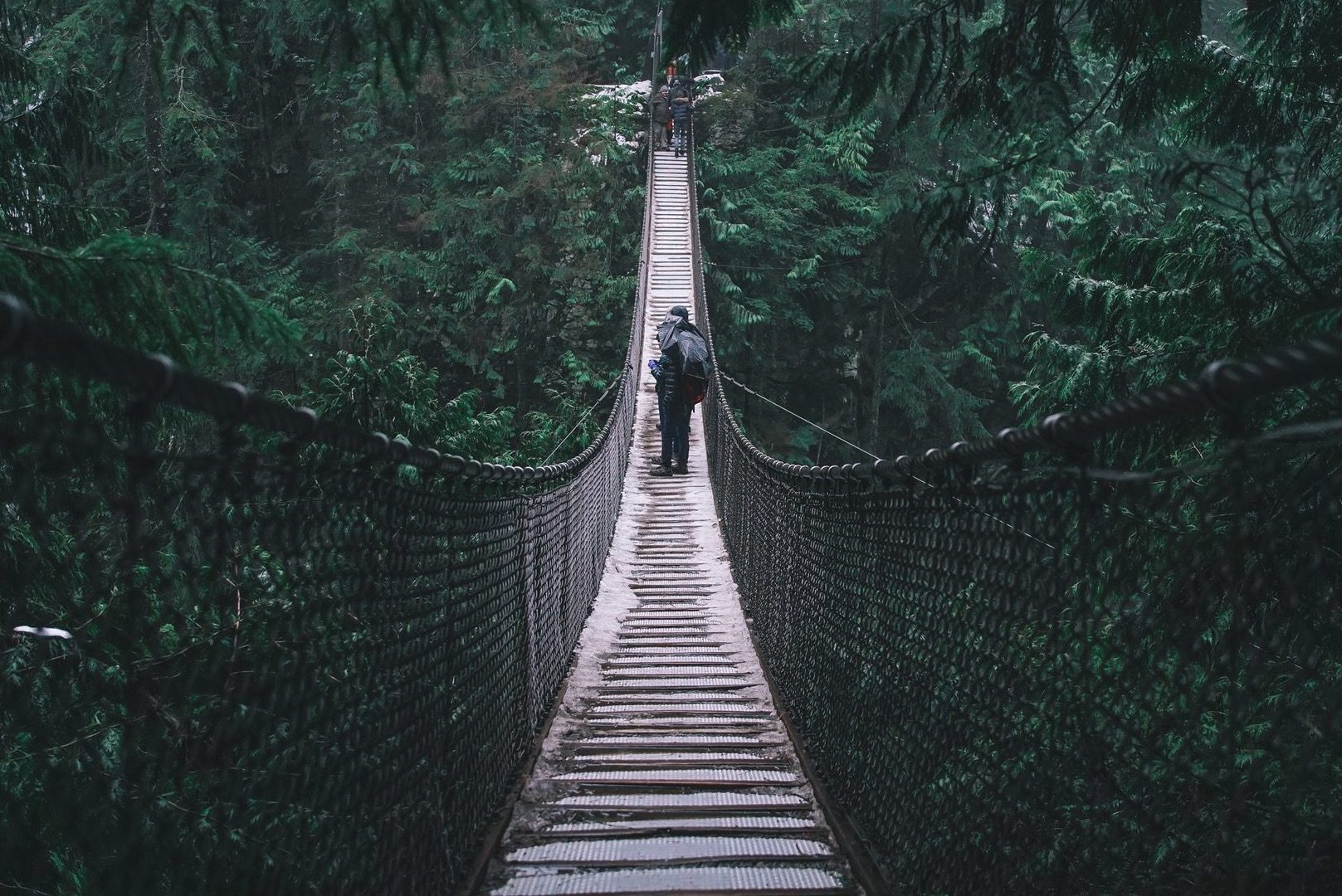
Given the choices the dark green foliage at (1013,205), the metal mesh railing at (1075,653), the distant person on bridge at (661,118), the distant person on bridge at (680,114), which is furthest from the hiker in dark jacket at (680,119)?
the metal mesh railing at (1075,653)

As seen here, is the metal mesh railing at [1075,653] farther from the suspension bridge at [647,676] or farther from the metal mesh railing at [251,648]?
the metal mesh railing at [251,648]

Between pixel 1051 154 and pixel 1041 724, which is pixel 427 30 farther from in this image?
pixel 1041 724

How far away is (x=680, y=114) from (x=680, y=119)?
0.13 meters

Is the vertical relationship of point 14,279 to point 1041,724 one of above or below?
above

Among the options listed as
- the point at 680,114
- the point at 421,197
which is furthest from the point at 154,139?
the point at 680,114

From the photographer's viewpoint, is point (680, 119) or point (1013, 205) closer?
point (1013, 205)

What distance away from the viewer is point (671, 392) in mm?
8227

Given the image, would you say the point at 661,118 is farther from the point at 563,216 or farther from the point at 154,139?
the point at 154,139

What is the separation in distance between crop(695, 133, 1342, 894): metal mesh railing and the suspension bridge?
1cm

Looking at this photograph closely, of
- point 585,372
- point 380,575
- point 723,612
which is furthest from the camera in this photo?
point 585,372

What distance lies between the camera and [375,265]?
14.8 m

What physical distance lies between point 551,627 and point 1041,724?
8.46 ft

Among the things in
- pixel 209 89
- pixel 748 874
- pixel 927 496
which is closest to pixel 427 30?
pixel 927 496

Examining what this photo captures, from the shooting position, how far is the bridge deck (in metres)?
2.39
